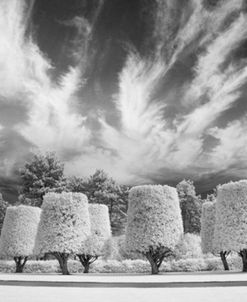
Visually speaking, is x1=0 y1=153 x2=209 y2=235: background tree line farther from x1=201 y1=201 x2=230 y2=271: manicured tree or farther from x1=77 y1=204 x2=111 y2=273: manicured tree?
x1=201 y1=201 x2=230 y2=271: manicured tree

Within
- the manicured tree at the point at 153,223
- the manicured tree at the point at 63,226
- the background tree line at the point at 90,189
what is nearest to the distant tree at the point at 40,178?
the background tree line at the point at 90,189

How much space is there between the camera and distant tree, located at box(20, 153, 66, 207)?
166 feet

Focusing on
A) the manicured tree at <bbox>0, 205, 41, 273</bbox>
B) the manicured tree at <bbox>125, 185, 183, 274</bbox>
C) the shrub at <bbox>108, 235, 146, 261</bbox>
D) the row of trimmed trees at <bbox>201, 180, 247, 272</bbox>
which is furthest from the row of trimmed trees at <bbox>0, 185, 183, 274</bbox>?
the manicured tree at <bbox>0, 205, 41, 273</bbox>

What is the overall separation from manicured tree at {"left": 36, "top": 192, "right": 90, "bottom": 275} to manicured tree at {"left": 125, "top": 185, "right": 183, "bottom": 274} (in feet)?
13.0

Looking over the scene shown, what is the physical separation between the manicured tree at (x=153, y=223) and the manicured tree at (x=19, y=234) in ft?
41.0

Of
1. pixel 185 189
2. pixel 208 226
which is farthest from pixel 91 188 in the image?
pixel 208 226

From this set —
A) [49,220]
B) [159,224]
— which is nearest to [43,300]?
[159,224]

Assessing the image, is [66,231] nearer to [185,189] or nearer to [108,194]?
[108,194]

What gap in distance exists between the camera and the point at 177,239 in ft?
82.0

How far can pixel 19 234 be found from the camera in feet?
110

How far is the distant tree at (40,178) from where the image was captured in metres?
50.6

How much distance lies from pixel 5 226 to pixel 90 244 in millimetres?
9926

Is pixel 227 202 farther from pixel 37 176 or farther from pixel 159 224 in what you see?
pixel 37 176

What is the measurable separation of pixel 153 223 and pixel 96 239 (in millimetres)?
7632
